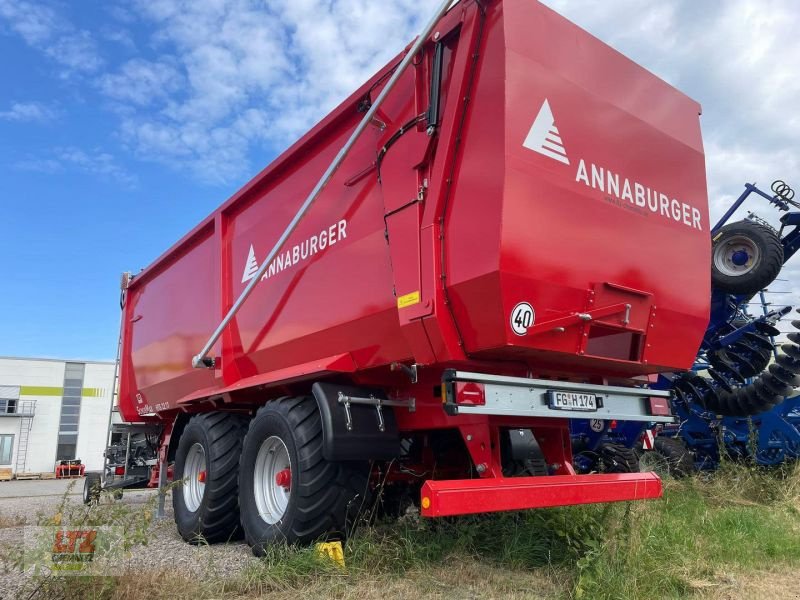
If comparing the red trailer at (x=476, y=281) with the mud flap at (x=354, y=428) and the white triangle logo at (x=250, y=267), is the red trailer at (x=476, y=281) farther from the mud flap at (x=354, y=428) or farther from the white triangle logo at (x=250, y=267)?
the white triangle logo at (x=250, y=267)

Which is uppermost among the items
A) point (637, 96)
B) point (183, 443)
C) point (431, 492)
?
point (637, 96)

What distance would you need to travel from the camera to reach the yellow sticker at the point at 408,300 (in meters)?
3.64

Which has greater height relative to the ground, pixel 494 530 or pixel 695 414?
pixel 695 414

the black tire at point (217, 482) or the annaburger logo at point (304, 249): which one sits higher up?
the annaburger logo at point (304, 249)

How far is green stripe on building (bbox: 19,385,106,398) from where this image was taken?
1406 inches

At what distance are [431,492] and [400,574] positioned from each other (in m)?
0.88

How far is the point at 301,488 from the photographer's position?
4047 millimetres

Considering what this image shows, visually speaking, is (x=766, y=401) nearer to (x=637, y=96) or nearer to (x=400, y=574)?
(x=637, y=96)

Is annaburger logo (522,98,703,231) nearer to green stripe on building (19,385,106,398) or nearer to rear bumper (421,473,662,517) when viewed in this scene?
rear bumper (421,473,662,517)

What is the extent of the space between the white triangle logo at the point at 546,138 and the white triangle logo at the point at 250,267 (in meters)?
3.01

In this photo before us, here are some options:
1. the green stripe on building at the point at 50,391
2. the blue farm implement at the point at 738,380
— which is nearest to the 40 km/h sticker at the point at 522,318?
the blue farm implement at the point at 738,380

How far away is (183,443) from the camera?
621 cm

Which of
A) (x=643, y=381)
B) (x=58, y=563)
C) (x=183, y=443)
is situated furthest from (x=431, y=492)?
(x=183, y=443)

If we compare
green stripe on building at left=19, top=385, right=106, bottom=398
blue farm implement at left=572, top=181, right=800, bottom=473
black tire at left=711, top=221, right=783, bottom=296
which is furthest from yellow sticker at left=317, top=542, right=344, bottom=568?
green stripe on building at left=19, top=385, right=106, bottom=398
